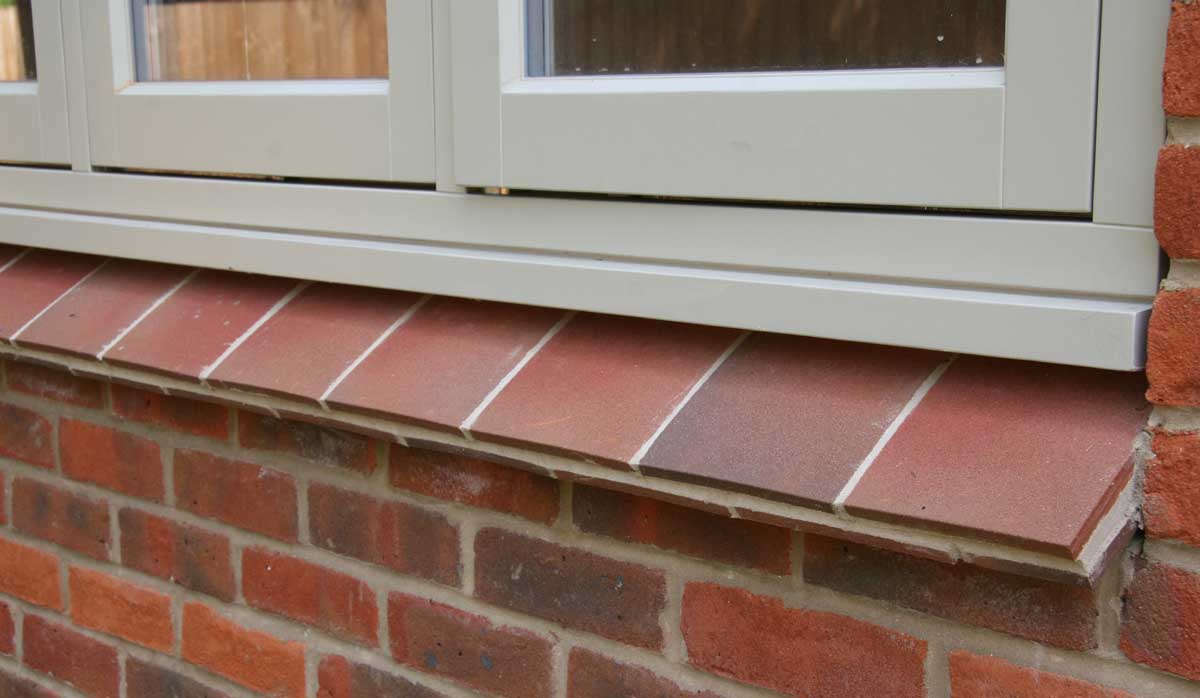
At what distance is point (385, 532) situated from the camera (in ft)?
4.93

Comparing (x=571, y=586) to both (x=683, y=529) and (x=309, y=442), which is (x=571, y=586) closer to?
(x=683, y=529)

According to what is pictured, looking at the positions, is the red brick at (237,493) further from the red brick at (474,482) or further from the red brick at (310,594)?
the red brick at (474,482)

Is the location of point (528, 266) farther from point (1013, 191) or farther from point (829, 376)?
point (1013, 191)

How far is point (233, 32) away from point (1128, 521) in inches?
49.4

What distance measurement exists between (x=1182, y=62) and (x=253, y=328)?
109 cm

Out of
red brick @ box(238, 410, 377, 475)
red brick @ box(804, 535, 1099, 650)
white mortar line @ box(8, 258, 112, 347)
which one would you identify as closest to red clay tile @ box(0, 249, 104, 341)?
white mortar line @ box(8, 258, 112, 347)

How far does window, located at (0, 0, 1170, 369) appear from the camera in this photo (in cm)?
97

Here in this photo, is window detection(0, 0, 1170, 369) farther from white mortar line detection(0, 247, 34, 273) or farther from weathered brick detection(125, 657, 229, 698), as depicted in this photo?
weathered brick detection(125, 657, 229, 698)

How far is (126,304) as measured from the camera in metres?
1.71

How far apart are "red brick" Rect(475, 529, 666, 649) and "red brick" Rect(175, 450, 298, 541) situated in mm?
337

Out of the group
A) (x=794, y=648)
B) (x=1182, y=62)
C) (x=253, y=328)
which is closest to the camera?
(x=1182, y=62)

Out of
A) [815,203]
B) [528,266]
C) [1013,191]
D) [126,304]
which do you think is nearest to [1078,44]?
[1013,191]

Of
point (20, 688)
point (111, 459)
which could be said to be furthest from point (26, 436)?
point (20, 688)

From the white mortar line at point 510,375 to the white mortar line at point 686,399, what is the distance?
0.20 meters
